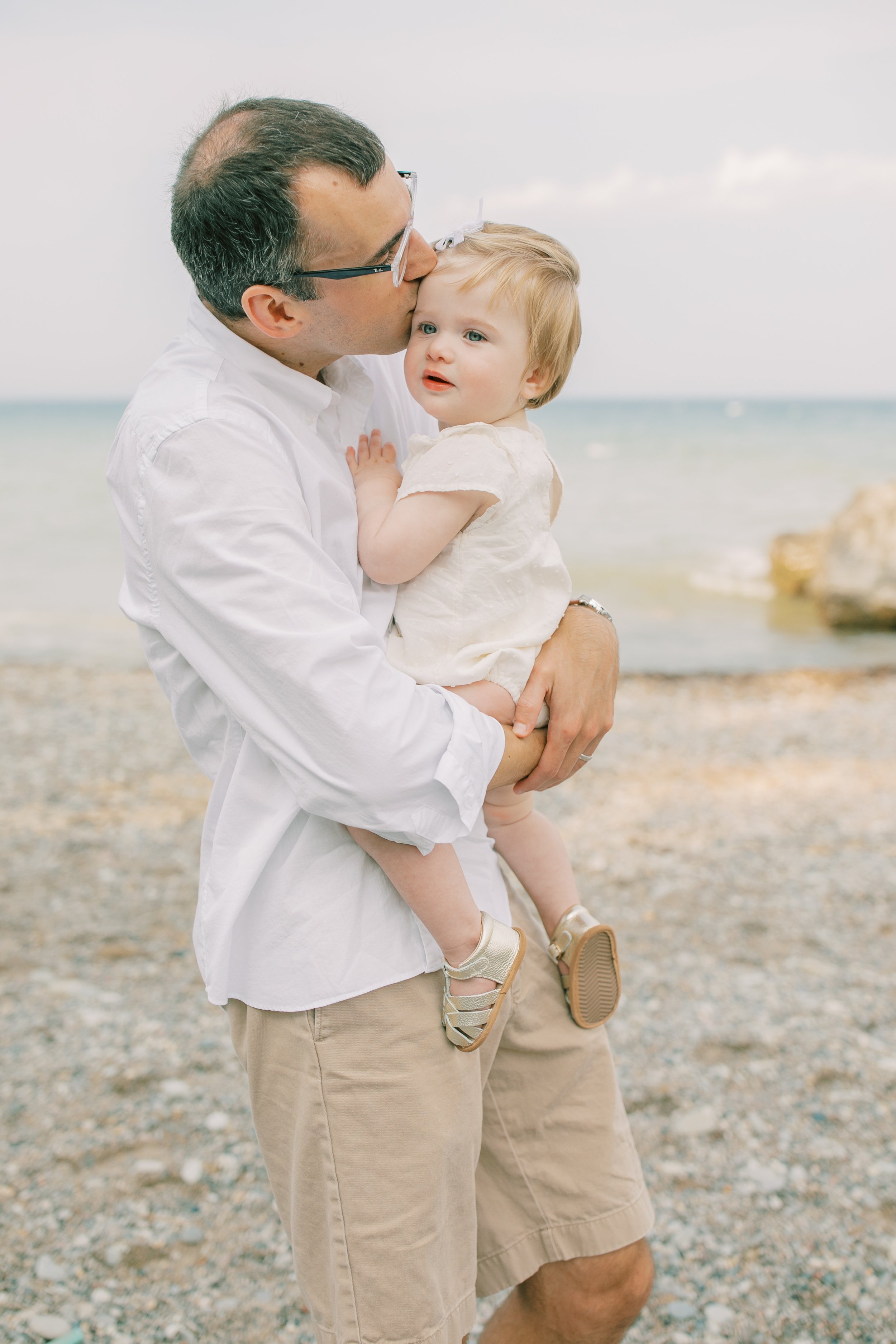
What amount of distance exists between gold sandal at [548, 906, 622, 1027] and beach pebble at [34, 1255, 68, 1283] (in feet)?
6.01

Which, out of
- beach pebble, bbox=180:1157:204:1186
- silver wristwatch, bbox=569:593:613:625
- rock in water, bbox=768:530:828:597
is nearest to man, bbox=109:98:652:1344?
silver wristwatch, bbox=569:593:613:625

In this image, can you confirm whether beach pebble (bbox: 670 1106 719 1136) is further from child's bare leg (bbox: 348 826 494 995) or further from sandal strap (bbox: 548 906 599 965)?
child's bare leg (bbox: 348 826 494 995)

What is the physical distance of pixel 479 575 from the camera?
188 cm

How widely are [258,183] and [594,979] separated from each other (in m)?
1.52

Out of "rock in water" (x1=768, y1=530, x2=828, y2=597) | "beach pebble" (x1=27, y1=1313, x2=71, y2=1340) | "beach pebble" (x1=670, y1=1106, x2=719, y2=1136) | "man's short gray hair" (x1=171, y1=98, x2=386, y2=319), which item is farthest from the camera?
"rock in water" (x1=768, y1=530, x2=828, y2=597)

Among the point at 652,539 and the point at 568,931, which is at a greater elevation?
the point at 568,931

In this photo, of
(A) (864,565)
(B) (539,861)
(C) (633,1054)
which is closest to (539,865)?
(B) (539,861)

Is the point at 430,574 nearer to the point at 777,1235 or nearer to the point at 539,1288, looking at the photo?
the point at 539,1288

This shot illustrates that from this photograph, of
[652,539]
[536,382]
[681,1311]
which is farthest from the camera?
[652,539]

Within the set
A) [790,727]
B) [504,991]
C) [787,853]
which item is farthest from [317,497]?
[790,727]

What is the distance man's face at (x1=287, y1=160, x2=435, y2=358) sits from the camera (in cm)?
162

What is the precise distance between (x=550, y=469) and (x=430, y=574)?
322 millimetres

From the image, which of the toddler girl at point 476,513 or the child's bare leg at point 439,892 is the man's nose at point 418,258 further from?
the child's bare leg at point 439,892

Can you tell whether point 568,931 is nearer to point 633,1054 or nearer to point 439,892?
point 439,892
